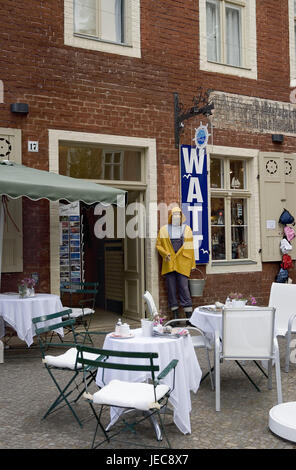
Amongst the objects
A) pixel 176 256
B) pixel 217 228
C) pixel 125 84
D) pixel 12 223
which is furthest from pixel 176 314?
pixel 125 84

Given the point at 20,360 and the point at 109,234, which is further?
the point at 109,234

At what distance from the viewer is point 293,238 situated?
10789 millimetres

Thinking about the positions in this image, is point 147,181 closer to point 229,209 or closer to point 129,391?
point 229,209

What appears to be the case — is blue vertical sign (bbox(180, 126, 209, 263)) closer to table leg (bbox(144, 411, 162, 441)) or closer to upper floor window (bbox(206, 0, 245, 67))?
upper floor window (bbox(206, 0, 245, 67))

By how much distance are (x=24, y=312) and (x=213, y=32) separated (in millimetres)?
6621

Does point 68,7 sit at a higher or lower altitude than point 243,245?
higher

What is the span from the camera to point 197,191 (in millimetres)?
9641

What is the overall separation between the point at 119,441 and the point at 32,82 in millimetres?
5843

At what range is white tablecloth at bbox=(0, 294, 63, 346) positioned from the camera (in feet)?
21.6

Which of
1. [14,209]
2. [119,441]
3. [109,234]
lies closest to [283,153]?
[109,234]

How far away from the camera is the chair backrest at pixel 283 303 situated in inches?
265

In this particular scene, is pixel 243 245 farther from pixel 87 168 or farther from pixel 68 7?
pixel 68 7

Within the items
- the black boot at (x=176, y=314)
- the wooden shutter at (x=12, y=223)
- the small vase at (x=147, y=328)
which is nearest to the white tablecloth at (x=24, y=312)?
the wooden shutter at (x=12, y=223)

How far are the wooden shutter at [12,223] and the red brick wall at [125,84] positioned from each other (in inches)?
4.8
